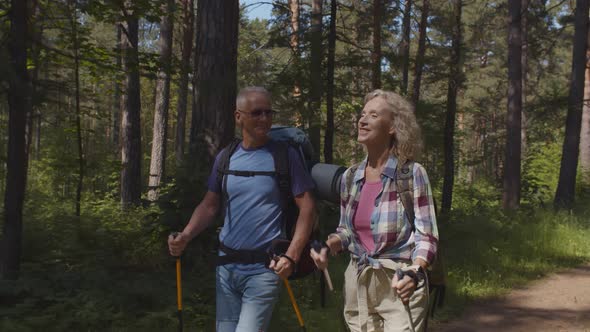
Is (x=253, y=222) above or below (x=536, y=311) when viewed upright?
above

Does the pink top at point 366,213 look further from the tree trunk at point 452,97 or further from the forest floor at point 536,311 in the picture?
the tree trunk at point 452,97

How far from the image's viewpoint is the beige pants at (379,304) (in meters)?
2.78

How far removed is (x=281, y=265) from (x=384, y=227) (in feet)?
1.89

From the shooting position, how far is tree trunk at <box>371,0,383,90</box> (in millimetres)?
12075

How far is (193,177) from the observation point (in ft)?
22.4

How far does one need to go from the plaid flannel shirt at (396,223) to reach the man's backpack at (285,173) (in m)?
0.38

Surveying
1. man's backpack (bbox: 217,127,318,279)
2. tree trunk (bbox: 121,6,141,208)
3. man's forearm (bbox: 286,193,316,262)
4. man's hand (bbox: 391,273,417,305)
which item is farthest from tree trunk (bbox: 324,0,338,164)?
man's hand (bbox: 391,273,417,305)

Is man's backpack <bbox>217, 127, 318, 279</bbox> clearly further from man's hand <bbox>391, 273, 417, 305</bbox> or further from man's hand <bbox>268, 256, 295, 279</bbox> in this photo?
man's hand <bbox>391, 273, 417, 305</bbox>

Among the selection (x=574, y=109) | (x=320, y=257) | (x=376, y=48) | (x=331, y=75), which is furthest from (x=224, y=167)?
(x=574, y=109)

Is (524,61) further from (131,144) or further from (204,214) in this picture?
(204,214)

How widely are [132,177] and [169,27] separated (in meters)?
6.14

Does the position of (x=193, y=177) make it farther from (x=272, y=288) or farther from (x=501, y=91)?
(x=501, y=91)

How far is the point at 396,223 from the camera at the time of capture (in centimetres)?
273

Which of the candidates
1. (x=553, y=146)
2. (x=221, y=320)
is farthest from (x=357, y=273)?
(x=553, y=146)
